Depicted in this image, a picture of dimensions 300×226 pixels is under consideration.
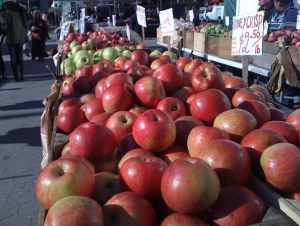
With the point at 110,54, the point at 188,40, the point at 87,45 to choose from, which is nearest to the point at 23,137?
the point at 110,54

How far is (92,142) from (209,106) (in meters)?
0.87

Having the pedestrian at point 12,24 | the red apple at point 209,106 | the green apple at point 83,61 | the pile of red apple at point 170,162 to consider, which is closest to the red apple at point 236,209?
the pile of red apple at point 170,162

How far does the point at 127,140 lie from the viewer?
6.29 ft

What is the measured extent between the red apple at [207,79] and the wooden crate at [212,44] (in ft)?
15.6

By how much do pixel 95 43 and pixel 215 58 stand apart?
3008 millimetres

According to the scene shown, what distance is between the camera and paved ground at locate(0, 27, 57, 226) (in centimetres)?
287

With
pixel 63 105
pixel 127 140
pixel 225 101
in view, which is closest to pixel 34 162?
pixel 63 105

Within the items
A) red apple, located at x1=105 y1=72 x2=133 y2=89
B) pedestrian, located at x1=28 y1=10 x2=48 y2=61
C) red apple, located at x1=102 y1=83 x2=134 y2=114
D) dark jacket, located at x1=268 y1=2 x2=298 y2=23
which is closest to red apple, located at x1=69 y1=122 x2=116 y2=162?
red apple, located at x1=102 y1=83 x2=134 y2=114

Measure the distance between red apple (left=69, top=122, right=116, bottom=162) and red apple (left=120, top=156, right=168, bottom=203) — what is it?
1.23ft

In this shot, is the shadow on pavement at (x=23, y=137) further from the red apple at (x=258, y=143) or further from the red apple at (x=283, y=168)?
the red apple at (x=283, y=168)

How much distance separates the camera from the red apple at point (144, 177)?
1365 mm

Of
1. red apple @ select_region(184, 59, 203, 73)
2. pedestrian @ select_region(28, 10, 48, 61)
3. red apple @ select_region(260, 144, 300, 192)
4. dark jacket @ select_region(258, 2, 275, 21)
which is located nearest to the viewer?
red apple @ select_region(260, 144, 300, 192)

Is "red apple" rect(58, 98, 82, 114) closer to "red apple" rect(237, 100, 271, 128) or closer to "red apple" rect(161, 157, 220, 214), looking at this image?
"red apple" rect(237, 100, 271, 128)

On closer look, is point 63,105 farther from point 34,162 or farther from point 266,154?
point 266,154
